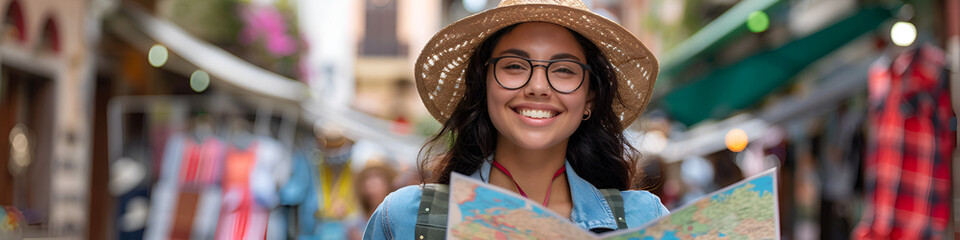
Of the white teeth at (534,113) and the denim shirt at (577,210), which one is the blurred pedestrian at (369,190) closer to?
the denim shirt at (577,210)

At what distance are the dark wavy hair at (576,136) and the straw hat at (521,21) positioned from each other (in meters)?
0.04

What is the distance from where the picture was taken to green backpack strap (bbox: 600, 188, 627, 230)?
2.00 meters

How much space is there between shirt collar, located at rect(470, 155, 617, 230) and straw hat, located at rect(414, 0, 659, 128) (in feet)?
0.85

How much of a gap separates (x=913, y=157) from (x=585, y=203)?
9.09ft

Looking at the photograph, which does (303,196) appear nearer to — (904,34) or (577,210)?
(904,34)

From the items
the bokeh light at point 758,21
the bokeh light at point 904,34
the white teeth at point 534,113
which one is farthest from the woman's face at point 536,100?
A: the bokeh light at point 758,21

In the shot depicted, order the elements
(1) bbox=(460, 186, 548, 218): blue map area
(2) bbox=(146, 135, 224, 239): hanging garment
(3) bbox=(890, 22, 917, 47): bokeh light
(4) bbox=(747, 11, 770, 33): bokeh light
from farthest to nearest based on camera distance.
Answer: (2) bbox=(146, 135, 224, 239): hanging garment < (4) bbox=(747, 11, 770, 33): bokeh light < (3) bbox=(890, 22, 917, 47): bokeh light < (1) bbox=(460, 186, 548, 218): blue map area

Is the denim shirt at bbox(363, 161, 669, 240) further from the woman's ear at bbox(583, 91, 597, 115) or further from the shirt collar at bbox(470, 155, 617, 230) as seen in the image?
the woman's ear at bbox(583, 91, 597, 115)

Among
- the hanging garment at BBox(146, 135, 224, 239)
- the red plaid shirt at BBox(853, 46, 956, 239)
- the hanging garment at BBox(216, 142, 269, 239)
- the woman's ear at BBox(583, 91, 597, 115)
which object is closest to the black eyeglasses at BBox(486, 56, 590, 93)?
the woman's ear at BBox(583, 91, 597, 115)

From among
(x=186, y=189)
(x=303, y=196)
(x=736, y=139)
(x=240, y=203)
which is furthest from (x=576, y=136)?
(x=736, y=139)

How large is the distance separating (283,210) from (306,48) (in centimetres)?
511

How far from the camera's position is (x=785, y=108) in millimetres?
6977

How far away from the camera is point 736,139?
9.27m

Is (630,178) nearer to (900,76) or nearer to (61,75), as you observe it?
(900,76)
